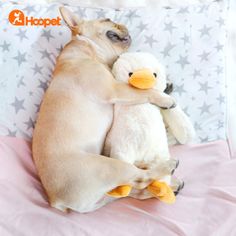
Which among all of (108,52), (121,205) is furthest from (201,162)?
(108,52)

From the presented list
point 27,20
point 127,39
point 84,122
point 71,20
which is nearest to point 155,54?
point 127,39

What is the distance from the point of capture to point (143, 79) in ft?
4.90

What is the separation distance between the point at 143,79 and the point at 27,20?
752 millimetres

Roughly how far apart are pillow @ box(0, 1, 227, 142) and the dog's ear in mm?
137

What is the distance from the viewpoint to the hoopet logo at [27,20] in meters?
1.89

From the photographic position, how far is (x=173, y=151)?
1.59 m

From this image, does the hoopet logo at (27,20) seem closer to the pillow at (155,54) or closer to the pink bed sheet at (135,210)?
the pillow at (155,54)

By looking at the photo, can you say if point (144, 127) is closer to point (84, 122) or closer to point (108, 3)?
point (84, 122)

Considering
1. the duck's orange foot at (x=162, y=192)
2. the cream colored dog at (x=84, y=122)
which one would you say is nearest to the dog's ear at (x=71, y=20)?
the cream colored dog at (x=84, y=122)

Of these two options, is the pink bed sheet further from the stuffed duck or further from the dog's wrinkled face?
the dog's wrinkled face

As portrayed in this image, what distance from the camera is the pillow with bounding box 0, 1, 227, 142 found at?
5.50ft

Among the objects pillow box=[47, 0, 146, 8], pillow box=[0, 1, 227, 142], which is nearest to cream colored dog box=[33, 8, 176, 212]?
pillow box=[0, 1, 227, 142]

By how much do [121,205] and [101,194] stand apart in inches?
4.8

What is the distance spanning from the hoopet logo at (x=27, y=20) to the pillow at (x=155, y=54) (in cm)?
2
